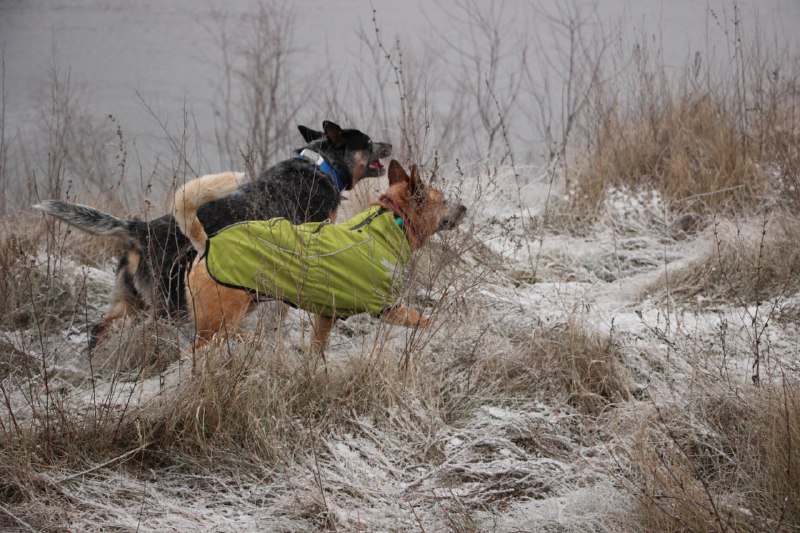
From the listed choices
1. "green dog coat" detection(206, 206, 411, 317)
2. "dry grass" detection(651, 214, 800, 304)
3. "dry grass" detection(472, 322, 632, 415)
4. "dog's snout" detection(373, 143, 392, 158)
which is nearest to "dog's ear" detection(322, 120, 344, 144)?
"dog's snout" detection(373, 143, 392, 158)

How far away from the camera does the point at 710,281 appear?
4934 millimetres

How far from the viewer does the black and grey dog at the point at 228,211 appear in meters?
3.93

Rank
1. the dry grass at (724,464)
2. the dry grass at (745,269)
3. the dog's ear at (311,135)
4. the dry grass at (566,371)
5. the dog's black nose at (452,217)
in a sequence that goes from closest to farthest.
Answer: the dry grass at (724,464), the dry grass at (566,371), the dog's black nose at (452,217), the dry grass at (745,269), the dog's ear at (311,135)

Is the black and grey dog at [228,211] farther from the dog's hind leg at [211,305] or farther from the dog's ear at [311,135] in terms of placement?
the dog's hind leg at [211,305]

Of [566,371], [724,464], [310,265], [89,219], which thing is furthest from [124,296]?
[724,464]

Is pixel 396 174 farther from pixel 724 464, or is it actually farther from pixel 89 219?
pixel 724 464

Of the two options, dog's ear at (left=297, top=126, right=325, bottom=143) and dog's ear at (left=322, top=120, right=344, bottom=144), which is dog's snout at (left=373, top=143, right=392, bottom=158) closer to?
dog's ear at (left=322, top=120, right=344, bottom=144)

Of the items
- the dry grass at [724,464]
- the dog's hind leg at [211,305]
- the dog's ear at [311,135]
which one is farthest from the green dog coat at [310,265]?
the dog's ear at [311,135]

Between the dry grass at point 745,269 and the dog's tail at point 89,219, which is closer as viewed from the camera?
the dog's tail at point 89,219

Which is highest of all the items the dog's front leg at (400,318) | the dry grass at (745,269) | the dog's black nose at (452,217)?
the dog's black nose at (452,217)

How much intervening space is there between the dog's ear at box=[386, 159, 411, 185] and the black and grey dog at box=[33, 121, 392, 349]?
47 cm

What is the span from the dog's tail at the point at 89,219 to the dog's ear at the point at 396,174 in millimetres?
1501

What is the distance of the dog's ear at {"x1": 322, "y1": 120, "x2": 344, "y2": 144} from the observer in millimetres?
5242

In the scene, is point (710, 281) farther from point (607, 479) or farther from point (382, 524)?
point (382, 524)
